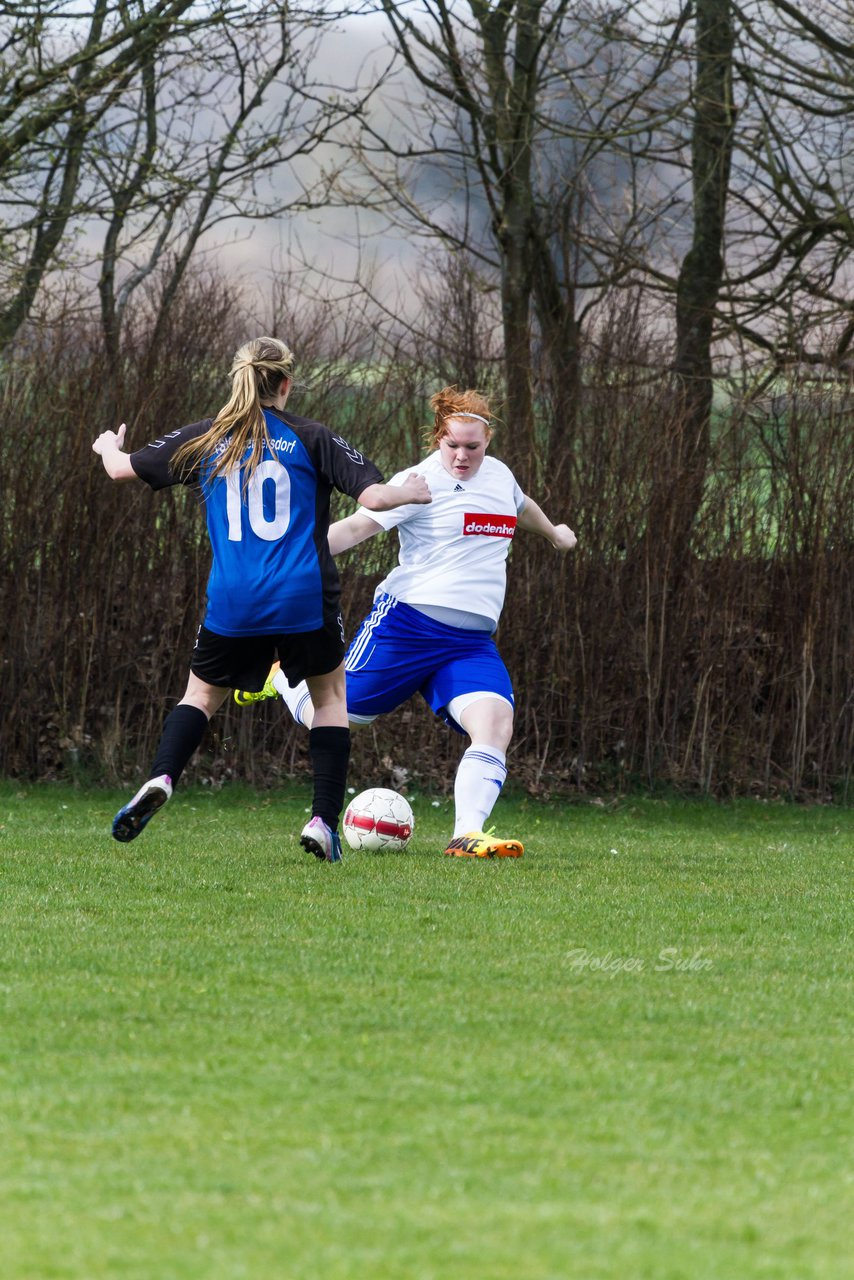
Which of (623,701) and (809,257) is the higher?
(809,257)

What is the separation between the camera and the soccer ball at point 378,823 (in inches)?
274

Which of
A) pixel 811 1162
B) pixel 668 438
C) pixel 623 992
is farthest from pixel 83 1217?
pixel 668 438

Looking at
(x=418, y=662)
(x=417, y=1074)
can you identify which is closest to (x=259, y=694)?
(x=418, y=662)

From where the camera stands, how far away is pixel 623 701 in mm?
10281

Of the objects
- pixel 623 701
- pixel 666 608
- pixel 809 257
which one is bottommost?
pixel 623 701

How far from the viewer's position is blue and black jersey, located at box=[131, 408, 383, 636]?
5.96 m

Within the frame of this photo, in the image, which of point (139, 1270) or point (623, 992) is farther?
point (623, 992)

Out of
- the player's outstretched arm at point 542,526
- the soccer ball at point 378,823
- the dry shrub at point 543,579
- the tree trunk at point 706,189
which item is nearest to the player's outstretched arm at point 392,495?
the player's outstretched arm at point 542,526

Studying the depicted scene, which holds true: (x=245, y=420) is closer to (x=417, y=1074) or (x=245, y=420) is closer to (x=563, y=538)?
(x=563, y=538)

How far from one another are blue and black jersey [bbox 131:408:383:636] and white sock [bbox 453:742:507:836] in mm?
1097

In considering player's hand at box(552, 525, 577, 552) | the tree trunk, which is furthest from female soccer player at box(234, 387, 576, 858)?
the tree trunk

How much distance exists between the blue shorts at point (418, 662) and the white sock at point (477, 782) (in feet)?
0.94

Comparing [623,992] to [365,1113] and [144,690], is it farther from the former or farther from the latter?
[144,690]

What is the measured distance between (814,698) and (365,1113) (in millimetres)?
8028
